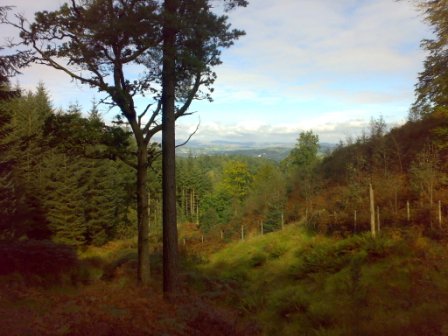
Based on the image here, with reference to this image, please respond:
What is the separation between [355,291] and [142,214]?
6741 mm

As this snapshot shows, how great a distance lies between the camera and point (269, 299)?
1161cm

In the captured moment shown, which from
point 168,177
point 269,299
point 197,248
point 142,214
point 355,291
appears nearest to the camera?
point 168,177

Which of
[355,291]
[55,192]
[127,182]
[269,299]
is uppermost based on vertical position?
[127,182]

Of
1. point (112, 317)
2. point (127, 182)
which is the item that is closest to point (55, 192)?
point (127, 182)

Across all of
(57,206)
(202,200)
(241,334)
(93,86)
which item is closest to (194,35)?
(93,86)

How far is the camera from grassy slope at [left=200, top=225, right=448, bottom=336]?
319 inches

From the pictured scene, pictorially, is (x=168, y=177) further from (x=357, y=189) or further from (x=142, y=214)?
(x=357, y=189)

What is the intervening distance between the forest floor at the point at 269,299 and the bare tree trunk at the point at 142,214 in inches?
22.5

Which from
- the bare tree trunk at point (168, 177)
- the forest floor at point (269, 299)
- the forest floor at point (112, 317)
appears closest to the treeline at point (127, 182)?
the bare tree trunk at point (168, 177)

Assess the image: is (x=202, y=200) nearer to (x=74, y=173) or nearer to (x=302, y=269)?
(x=74, y=173)

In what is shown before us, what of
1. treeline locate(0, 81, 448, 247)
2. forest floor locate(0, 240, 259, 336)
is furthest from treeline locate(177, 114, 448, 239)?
forest floor locate(0, 240, 259, 336)

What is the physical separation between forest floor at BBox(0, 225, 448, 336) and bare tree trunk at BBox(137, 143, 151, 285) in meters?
0.57

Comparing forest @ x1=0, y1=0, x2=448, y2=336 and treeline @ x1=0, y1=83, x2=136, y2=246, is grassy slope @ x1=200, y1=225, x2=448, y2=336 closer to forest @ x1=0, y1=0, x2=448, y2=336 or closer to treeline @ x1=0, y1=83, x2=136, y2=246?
forest @ x1=0, y1=0, x2=448, y2=336

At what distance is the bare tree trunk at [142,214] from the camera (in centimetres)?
1186
